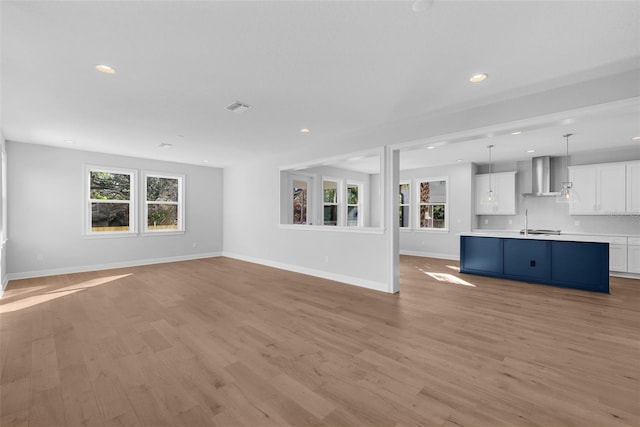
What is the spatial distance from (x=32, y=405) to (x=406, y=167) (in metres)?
8.42

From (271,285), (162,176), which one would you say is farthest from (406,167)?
(162,176)

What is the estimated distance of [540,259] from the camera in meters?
5.19

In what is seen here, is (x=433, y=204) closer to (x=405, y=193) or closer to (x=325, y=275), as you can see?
(x=405, y=193)

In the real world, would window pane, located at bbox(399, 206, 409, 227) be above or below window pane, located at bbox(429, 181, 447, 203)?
below

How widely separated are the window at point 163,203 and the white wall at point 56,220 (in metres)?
0.26

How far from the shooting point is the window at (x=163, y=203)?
23.8 ft

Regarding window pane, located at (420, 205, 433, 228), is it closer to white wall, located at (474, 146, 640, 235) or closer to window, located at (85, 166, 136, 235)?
white wall, located at (474, 146, 640, 235)

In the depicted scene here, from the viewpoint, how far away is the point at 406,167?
27.9 ft

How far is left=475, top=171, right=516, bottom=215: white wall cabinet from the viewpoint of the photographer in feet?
23.8

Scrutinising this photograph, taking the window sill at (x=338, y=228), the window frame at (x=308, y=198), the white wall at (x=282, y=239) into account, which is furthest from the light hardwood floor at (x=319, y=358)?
the window frame at (x=308, y=198)

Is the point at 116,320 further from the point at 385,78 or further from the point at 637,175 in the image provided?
the point at 637,175

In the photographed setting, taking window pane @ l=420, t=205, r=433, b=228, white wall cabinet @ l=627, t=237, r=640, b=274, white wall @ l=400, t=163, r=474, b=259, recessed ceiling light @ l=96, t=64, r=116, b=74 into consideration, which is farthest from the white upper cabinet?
recessed ceiling light @ l=96, t=64, r=116, b=74

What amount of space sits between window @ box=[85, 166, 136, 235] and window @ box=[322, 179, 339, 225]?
16.2 feet

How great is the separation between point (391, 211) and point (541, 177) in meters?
4.65
